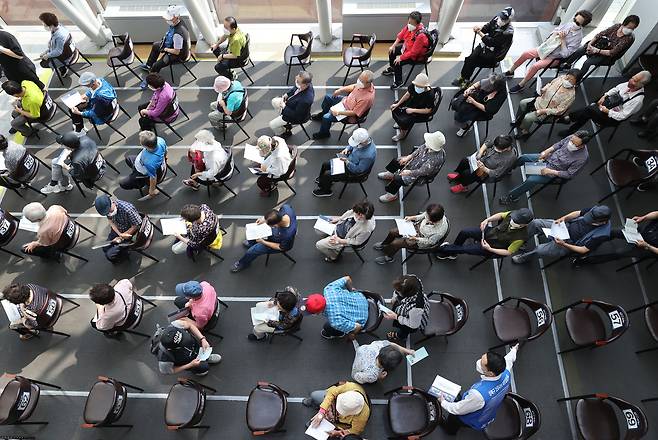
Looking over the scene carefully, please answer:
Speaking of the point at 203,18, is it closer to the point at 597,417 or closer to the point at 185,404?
the point at 185,404

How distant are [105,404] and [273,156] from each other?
3735 millimetres

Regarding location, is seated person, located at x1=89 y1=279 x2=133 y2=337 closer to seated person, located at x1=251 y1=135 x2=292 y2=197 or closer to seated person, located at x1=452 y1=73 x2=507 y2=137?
seated person, located at x1=251 y1=135 x2=292 y2=197

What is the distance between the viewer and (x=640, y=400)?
5.40 meters

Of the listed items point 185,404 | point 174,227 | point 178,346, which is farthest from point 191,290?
point 185,404

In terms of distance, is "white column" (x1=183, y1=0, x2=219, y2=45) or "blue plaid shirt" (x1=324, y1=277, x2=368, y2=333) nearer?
"blue plaid shirt" (x1=324, y1=277, x2=368, y2=333)

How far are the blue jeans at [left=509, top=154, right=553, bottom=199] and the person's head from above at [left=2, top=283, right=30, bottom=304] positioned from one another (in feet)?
22.0

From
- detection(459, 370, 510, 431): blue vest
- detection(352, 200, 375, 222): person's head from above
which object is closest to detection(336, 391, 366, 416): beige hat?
detection(459, 370, 510, 431): blue vest

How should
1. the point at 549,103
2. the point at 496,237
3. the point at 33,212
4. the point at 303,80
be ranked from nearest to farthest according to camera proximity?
the point at 33,212
the point at 496,237
the point at 303,80
the point at 549,103

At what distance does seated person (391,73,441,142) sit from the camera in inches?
260

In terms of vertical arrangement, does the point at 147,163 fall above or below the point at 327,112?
below

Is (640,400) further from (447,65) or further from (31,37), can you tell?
(31,37)

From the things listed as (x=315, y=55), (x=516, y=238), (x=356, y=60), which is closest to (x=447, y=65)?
(x=356, y=60)

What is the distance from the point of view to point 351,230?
5.77m

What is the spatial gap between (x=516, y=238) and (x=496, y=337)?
1.36 m
